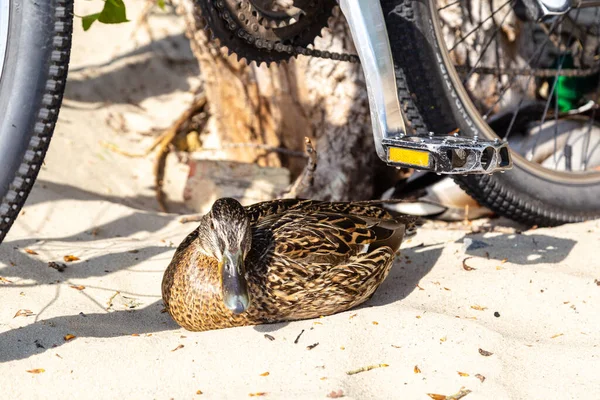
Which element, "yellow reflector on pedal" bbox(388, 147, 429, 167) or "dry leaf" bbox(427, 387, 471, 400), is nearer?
"dry leaf" bbox(427, 387, 471, 400)

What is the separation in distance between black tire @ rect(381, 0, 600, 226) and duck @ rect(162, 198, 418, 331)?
657 millimetres

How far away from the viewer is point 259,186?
5.99 meters

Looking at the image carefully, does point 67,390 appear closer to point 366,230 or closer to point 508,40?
point 366,230

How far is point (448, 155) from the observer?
3189mm

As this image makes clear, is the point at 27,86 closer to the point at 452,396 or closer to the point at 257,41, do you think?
the point at 257,41

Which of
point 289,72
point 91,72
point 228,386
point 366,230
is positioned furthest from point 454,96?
point 91,72

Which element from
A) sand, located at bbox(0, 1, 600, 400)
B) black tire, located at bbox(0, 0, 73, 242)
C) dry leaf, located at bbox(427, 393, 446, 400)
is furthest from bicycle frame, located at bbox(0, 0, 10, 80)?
dry leaf, located at bbox(427, 393, 446, 400)

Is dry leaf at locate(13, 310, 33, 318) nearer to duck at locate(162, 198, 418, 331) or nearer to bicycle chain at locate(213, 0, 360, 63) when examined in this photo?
duck at locate(162, 198, 418, 331)

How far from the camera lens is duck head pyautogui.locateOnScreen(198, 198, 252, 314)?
10.7 ft

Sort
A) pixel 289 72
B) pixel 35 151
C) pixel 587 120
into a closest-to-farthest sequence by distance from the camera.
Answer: pixel 35 151 < pixel 587 120 < pixel 289 72

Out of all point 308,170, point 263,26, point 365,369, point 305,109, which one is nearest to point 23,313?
point 365,369

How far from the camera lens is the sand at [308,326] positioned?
2830mm

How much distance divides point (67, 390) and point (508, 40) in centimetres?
435

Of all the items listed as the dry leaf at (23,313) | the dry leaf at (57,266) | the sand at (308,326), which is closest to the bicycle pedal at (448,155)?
the sand at (308,326)
